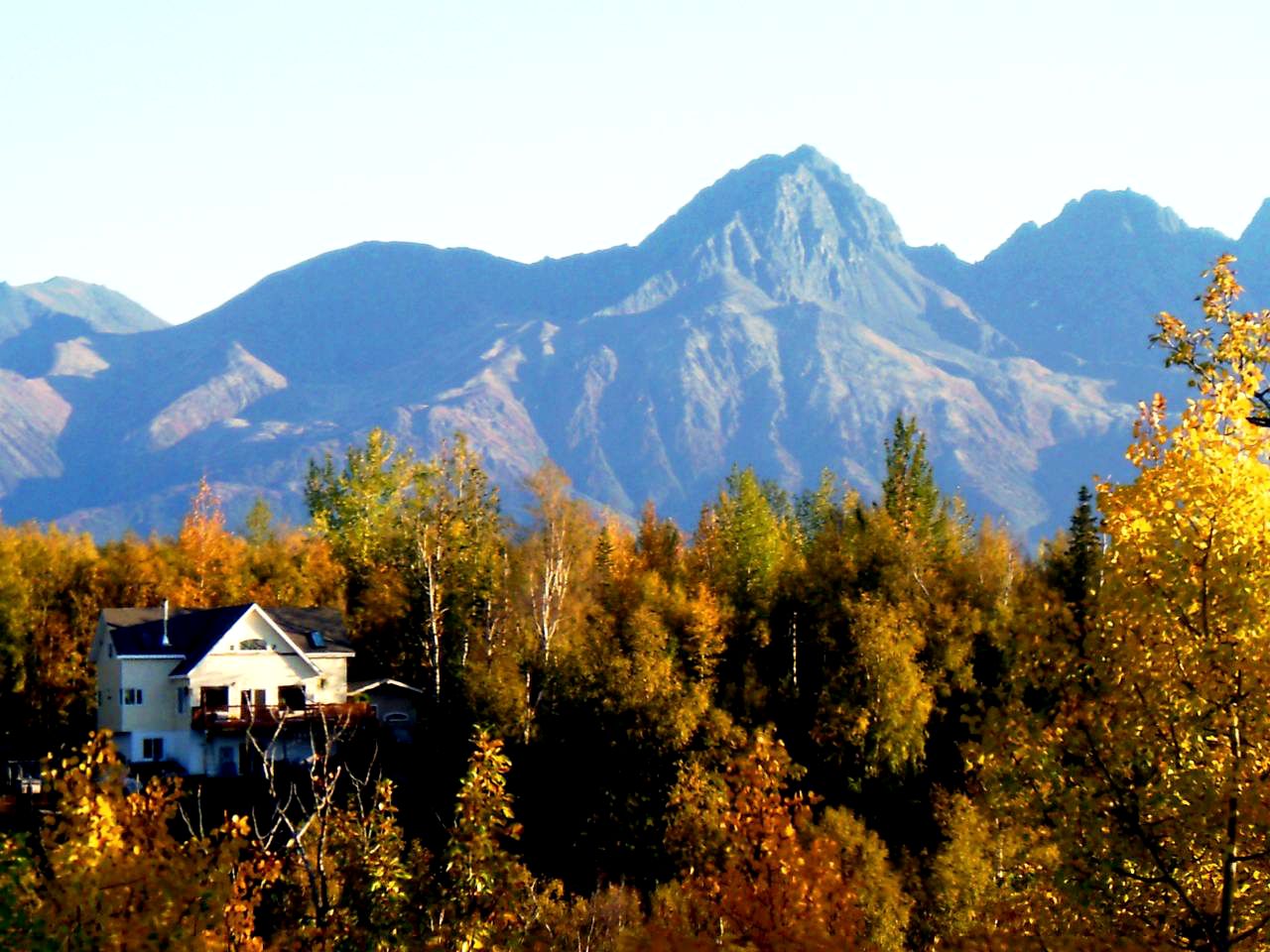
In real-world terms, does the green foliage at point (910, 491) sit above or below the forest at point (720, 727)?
above

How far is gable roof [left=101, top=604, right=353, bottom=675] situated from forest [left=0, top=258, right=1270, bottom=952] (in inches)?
174

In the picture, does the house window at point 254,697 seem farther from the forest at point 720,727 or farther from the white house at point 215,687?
the forest at point 720,727

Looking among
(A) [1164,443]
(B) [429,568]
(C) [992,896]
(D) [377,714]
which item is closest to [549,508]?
(B) [429,568]

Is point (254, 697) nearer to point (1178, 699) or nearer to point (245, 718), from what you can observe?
point (245, 718)

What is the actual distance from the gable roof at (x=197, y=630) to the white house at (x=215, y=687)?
3.2 inches

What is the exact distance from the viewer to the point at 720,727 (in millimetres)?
64688

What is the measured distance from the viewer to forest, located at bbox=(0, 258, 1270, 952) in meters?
17.4

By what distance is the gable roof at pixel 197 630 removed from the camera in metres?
79.8

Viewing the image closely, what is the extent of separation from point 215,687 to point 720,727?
28863mm

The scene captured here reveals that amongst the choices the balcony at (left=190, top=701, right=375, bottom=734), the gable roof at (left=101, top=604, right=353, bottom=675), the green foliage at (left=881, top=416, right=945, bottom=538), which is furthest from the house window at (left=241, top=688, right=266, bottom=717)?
the green foliage at (left=881, top=416, right=945, bottom=538)

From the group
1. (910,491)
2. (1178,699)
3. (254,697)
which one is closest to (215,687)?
(254,697)

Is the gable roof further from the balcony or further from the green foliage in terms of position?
the green foliage

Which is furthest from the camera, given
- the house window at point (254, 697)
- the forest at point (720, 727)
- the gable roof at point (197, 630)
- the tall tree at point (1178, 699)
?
the gable roof at point (197, 630)

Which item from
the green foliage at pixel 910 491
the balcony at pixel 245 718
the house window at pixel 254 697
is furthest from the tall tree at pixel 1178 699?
the green foliage at pixel 910 491
